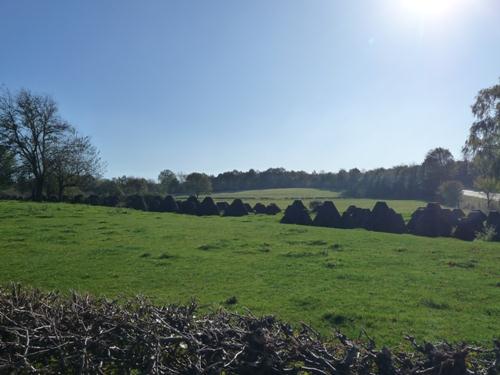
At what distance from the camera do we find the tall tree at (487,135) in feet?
109

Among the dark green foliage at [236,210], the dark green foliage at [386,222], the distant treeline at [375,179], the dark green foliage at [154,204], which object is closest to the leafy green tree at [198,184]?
the distant treeline at [375,179]

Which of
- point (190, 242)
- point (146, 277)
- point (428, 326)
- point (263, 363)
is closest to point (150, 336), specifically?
point (263, 363)

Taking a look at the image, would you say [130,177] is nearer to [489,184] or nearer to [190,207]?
[190,207]

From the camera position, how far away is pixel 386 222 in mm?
29094

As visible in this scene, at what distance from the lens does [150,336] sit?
14.0 ft

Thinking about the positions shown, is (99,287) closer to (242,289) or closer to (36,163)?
(242,289)

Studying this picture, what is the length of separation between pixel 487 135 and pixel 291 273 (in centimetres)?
2918

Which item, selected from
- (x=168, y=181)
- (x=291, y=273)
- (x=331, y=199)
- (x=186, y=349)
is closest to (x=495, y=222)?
(x=291, y=273)

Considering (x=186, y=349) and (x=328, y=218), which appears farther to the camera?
(x=328, y=218)

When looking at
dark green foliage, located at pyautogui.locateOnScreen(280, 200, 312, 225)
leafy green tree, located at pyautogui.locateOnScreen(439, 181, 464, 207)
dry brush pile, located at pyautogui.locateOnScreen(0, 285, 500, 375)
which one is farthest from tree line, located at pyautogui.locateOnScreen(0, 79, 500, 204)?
dry brush pile, located at pyautogui.locateOnScreen(0, 285, 500, 375)

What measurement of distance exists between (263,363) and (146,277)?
8.62 metres

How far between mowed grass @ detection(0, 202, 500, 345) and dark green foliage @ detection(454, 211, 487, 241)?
274 inches

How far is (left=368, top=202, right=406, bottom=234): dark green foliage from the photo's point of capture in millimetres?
28844

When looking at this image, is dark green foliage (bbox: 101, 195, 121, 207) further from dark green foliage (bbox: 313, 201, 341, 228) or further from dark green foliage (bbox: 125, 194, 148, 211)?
dark green foliage (bbox: 313, 201, 341, 228)
